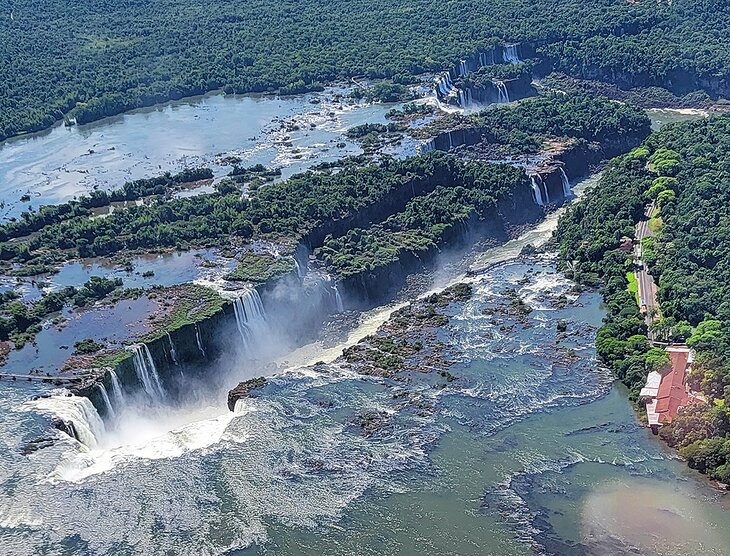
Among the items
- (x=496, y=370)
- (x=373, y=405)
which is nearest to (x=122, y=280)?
(x=373, y=405)

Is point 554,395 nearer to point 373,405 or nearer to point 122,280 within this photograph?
point 373,405

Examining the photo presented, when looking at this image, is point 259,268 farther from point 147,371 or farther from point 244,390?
point 147,371

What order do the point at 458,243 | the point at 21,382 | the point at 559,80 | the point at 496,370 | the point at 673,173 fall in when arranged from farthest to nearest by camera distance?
the point at 559,80, the point at 673,173, the point at 458,243, the point at 496,370, the point at 21,382

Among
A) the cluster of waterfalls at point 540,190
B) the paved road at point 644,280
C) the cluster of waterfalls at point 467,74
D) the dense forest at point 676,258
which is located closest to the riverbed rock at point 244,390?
the dense forest at point 676,258

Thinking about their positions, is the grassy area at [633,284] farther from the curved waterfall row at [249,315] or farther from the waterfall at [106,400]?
the waterfall at [106,400]

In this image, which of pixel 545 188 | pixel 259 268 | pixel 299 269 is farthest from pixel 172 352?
pixel 545 188
